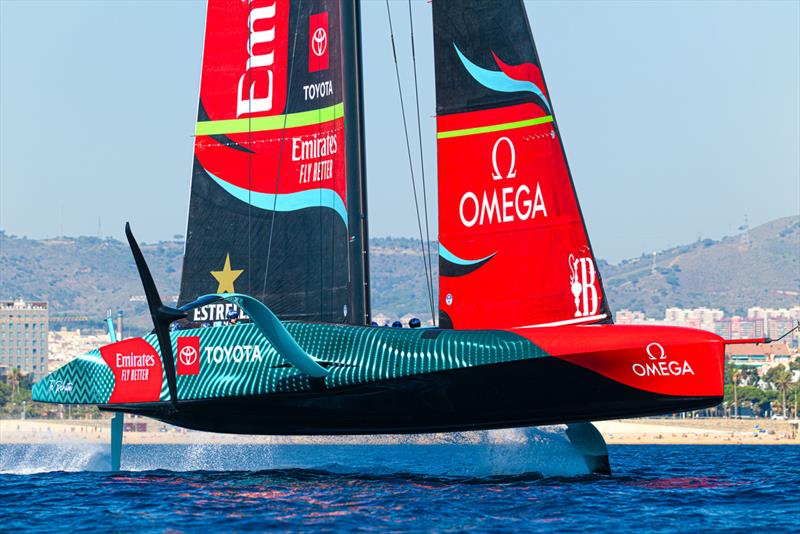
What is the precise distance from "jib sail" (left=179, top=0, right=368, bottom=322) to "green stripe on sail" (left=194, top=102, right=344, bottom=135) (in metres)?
0.02

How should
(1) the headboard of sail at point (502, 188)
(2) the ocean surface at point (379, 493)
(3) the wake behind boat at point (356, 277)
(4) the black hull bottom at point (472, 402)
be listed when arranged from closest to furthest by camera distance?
(2) the ocean surface at point (379, 493) → (4) the black hull bottom at point (472, 402) → (3) the wake behind boat at point (356, 277) → (1) the headboard of sail at point (502, 188)

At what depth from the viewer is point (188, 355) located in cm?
1895

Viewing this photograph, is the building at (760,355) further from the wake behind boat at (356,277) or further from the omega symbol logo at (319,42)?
the omega symbol logo at (319,42)

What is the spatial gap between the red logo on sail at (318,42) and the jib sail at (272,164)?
0.02 m

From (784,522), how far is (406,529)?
4054 millimetres

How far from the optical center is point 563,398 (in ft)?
55.4

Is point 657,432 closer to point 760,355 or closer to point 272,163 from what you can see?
point 760,355

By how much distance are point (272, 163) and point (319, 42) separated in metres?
1.98

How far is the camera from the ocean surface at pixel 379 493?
13867 millimetres

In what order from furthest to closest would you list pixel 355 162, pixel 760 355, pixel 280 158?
pixel 760 355 < pixel 280 158 < pixel 355 162

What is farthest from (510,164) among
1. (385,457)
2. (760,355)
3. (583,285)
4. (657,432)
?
(760,355)

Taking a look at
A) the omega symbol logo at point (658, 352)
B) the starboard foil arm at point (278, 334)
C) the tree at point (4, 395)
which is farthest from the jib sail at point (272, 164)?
the tree at point (4, 395)

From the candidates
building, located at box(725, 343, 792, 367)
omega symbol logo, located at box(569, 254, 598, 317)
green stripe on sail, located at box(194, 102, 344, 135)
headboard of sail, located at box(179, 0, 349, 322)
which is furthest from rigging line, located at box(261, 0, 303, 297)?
building, located at box(725, 343, 792, 367)

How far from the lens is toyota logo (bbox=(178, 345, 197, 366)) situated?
62.0 ft
